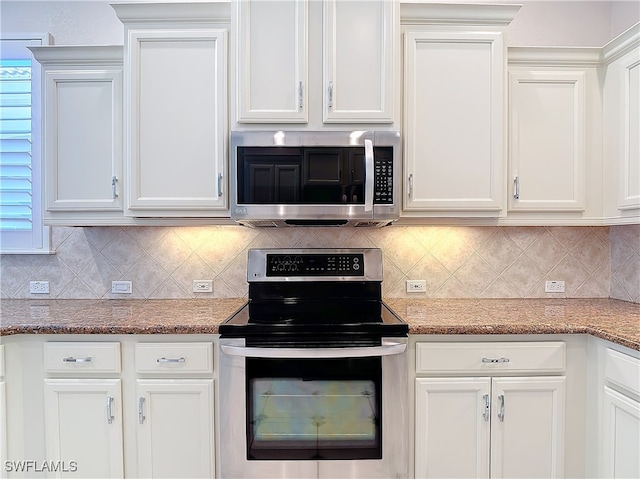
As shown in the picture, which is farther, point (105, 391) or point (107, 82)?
point (107, 82)

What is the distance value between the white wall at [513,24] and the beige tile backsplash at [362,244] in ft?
3.73

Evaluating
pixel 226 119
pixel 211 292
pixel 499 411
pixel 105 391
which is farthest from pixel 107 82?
pixel 499 411

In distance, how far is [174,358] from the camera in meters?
1.69

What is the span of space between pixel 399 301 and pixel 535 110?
123 cm

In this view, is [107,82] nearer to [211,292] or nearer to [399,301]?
[211,292]

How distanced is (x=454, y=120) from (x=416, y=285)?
0.94 metres

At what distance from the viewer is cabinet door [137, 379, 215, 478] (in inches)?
66.3

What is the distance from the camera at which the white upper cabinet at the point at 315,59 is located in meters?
1.86

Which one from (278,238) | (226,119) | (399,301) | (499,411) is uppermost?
(226,119)

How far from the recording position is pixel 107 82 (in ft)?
6.64

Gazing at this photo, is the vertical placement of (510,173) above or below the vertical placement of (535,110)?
below

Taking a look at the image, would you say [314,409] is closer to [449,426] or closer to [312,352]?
[312,352]

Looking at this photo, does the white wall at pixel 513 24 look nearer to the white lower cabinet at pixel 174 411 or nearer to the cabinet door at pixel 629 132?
the cabinet door at pixel 629 132

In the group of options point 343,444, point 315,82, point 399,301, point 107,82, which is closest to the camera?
point 343,444
